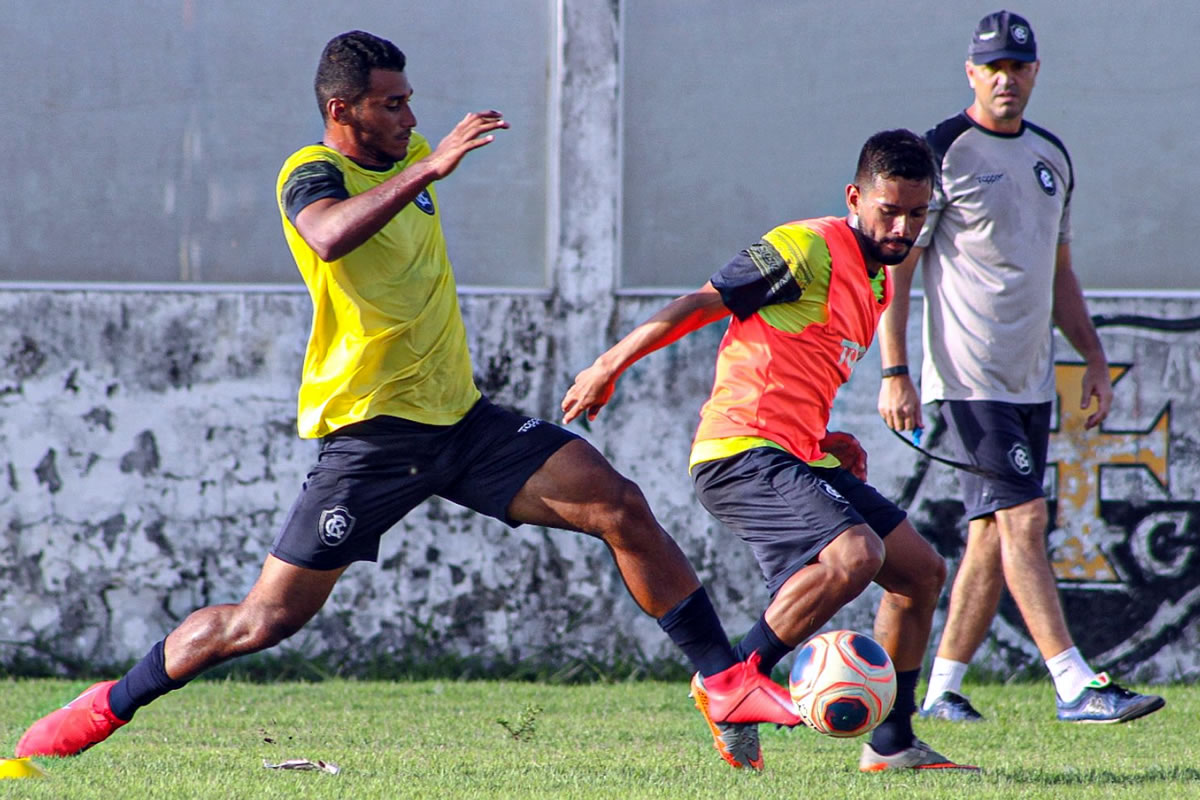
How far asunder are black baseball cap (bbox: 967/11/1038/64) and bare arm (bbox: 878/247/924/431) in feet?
2.40

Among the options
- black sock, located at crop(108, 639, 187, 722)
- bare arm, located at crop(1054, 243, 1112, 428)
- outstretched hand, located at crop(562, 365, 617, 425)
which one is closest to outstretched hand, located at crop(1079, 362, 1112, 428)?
bare arm, located at crop(1054, 243, 1112, 428)

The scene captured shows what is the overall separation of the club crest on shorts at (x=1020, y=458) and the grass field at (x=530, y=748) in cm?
91

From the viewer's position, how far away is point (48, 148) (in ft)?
22.4

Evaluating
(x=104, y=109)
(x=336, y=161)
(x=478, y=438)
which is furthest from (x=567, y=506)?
(x=104, y=109)

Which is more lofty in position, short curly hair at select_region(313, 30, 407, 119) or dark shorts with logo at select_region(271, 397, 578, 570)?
short curly hair at select_region(313, 30, 407, 119)

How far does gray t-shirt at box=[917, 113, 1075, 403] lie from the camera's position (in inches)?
212

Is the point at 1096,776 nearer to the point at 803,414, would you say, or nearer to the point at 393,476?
the point at 803,414

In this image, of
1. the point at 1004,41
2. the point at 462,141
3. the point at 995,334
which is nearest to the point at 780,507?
the point at 462,141

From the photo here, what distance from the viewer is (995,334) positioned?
540cm

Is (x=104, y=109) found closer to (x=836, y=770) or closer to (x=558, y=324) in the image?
(x=558, y=324)

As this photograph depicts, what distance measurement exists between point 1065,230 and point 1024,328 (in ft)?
1.64

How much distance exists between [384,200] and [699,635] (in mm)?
1533

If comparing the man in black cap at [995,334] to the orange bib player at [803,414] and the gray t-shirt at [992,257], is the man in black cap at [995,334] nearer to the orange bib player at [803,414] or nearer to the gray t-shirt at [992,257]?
the gray t-shirt at [992,257]

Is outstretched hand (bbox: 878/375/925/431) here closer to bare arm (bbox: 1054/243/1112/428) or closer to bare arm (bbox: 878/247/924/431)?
bare arm (bbox: 878/247/924/431)
